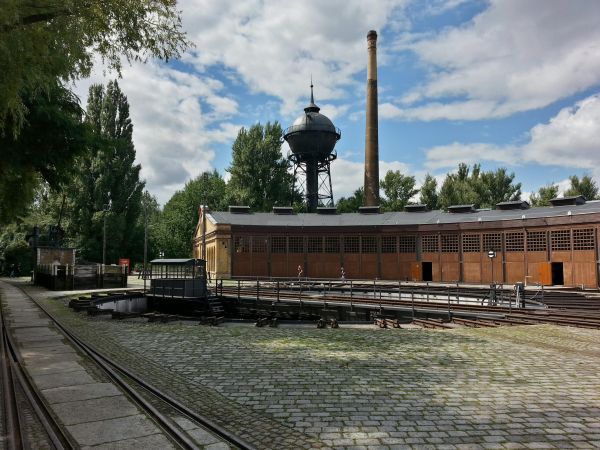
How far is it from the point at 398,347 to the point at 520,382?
3.69m

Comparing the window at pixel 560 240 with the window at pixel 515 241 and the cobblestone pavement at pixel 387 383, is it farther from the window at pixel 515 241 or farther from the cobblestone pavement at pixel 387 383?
the cobblestone pavement at pixel 387 383

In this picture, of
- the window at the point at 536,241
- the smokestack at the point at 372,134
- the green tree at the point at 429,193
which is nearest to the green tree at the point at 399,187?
the green tree at the point at 429,193

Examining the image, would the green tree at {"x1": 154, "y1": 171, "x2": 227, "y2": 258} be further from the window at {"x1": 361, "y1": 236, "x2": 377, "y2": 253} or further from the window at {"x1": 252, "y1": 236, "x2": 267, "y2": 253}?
the window at {"x1": 361, "y1": 236, "x2": 377, "y2": 253}

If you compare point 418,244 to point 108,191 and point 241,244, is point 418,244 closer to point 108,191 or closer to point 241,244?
point 241,244

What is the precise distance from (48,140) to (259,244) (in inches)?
1198

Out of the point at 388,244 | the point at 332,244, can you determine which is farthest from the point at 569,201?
the point at 332,244

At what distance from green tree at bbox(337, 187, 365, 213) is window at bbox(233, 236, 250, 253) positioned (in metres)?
30.1

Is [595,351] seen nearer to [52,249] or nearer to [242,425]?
[242,425]

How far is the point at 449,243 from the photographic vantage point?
38156 mm

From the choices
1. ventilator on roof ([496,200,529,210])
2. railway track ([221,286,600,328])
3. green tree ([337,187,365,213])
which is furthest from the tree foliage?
railway track ([221,286,600,328])

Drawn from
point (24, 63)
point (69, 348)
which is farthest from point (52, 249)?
point (24, 63)

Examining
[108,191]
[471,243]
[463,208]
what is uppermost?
[108,191]

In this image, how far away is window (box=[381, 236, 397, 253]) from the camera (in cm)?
4062

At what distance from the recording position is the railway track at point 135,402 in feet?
16.4
